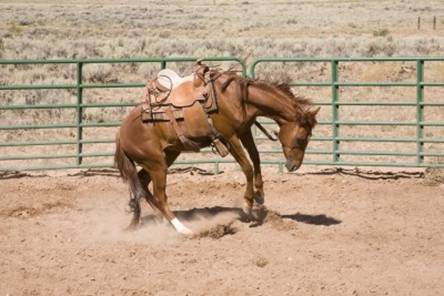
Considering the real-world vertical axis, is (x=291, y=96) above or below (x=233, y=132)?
above

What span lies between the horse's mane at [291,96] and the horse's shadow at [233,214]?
3.98 ft

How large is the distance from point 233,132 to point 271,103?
0.49 m

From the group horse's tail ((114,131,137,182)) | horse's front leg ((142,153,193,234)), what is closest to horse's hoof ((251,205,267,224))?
horse's front leg ((142,153,193,234))

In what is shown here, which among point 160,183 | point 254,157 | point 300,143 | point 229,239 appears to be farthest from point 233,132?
point 229,239

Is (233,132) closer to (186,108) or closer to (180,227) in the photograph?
(186,108)

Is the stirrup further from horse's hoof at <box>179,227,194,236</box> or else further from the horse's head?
horse's hoof at <box>179,227,194,236</box>

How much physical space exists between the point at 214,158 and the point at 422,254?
525cm

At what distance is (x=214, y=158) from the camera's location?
11906mm

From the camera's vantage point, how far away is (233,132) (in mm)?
7992

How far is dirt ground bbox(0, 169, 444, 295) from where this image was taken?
6.22 m

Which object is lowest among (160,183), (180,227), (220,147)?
(180,227)

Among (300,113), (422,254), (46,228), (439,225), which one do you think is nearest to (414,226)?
(439,225)

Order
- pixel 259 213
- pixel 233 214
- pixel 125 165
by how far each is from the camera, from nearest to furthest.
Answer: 1. pixel 125 165
2. pixel 259 213
3. pixel 233 214

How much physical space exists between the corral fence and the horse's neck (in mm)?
1428
